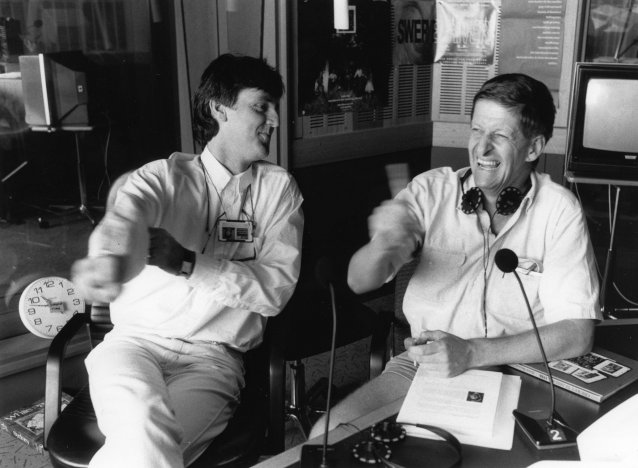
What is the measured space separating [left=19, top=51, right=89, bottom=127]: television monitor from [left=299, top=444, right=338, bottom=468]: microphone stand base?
7.22 feet

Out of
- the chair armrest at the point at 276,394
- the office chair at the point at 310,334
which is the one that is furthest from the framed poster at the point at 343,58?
the chair armrest at the point at 276,394

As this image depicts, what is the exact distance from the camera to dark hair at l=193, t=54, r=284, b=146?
7.20ft

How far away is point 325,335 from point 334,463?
3.81 ft

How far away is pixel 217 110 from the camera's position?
2.22 meters

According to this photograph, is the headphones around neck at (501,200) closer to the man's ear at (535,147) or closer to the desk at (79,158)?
the man's ear at (535,147)

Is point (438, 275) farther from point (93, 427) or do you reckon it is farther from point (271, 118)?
point (93, 427)

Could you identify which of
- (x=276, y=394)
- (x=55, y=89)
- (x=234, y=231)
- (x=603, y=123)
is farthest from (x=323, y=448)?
(x=603, y=123)

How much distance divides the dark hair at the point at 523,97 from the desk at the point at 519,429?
0.74 m

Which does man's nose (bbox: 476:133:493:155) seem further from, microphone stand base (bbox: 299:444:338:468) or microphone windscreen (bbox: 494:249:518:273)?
microphone stand base (bbox: 299:444:338:468)

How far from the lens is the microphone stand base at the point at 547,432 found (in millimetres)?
1268

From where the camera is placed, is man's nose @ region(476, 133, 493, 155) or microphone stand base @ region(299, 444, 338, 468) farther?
man's nose @ region(476, 133, 493, 155)

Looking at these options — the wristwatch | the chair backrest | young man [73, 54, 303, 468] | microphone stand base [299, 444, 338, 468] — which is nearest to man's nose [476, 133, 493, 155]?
young man [73, 54, 303, 468]

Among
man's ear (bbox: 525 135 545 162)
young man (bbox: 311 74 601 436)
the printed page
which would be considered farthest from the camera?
man's ear (bbox: 525 135 545 162)

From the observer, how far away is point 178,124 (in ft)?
10.5
